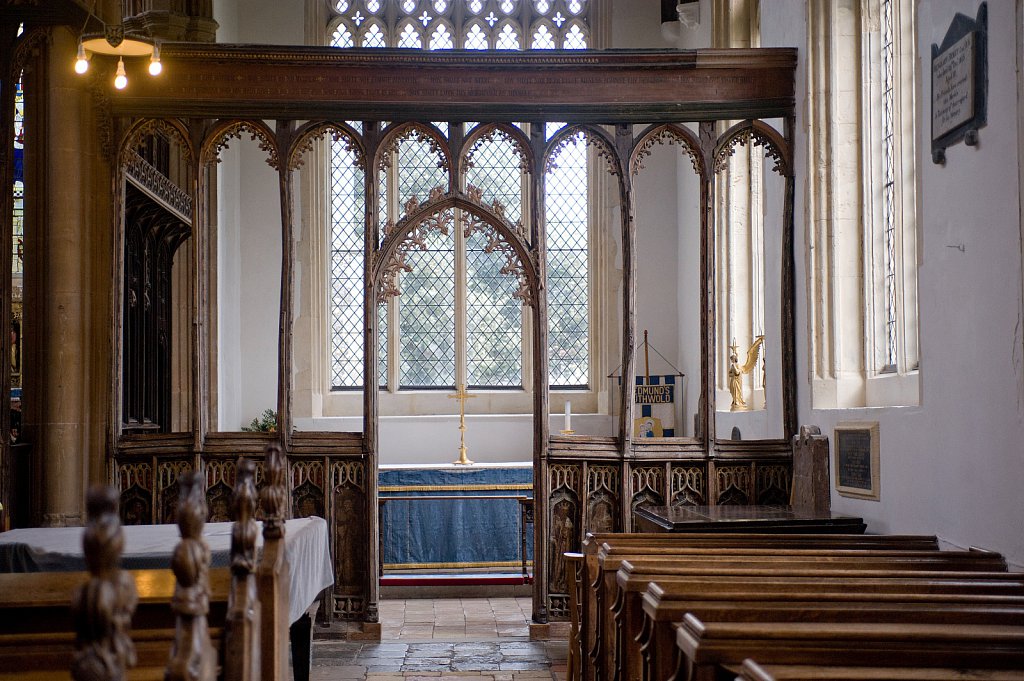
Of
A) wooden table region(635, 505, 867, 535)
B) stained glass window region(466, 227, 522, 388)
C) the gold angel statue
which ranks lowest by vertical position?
wooden table region(635, 505, 867, 535)

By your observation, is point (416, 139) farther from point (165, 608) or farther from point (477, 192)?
point (165, 608)

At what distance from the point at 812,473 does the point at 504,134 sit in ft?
9.24

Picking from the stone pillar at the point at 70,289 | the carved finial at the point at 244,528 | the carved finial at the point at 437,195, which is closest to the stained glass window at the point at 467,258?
the carved finial at the point at 437,195

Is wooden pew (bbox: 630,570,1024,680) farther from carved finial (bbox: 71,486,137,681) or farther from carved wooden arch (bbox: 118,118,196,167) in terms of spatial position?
carved wooden arch (bbox: 118,118,196,167)

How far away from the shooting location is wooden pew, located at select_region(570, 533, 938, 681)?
4.33 metres

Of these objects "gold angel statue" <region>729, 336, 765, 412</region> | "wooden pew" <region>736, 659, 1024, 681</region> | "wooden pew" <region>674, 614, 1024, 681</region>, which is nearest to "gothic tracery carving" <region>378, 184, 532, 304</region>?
"gold angel statue" <region>729, 336, 765, 412</region>

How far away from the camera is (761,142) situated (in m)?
6.92

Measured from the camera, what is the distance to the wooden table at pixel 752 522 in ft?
17.3

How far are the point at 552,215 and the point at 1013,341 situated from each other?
786cm

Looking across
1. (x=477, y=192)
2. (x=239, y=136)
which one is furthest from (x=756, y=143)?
(x=239, y=136)

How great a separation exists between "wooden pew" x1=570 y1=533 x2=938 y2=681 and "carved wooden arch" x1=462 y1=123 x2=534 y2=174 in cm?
299

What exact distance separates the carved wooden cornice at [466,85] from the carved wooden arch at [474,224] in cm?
53

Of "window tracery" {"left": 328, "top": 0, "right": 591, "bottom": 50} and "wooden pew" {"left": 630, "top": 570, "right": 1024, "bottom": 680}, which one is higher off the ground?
"window tracery" {"left": 328, "top": 0, "right": 591, "bottom": 50}

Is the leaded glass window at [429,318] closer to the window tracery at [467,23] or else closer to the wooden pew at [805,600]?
the window tracery at [467,23]
